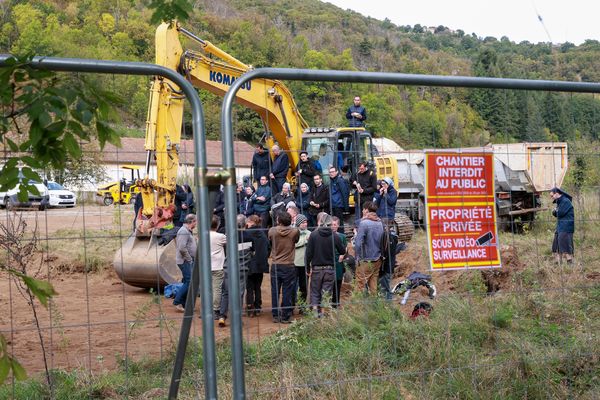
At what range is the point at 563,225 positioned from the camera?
634 cm

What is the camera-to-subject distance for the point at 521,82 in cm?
496

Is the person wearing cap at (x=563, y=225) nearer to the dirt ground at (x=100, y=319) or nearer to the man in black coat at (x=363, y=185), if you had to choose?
the dirt ground at (x=100, y=319)

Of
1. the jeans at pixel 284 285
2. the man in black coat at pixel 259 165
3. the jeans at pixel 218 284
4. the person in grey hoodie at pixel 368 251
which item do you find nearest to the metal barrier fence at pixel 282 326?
the jeans at pixel 284 285

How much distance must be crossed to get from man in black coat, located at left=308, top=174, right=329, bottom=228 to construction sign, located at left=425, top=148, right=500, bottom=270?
1.21 meters

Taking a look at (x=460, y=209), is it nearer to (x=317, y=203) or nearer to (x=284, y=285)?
(x=317, y=203)

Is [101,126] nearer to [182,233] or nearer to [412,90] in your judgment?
[412,90]

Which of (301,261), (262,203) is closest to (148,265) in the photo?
(301,261)

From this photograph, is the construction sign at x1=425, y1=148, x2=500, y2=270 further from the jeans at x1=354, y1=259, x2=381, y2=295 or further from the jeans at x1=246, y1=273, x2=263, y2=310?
the jeans at x1=246, y1=273, x2=263, y2=310

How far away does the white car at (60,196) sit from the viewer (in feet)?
14.0

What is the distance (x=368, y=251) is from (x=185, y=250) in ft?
10.0

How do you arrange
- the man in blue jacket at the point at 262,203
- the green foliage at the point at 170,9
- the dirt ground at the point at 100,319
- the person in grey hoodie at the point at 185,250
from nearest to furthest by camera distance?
the green foliage at the point at 170,9 < the dirt ground at the point at 100,319 < the man in blue jacket at the point at 262,203 < the person in grey hoodie at the point at 185,250

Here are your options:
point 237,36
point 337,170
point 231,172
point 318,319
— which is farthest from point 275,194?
point 237,36

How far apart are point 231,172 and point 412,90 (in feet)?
5.67

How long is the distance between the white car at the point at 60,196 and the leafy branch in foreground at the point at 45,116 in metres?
1.01
